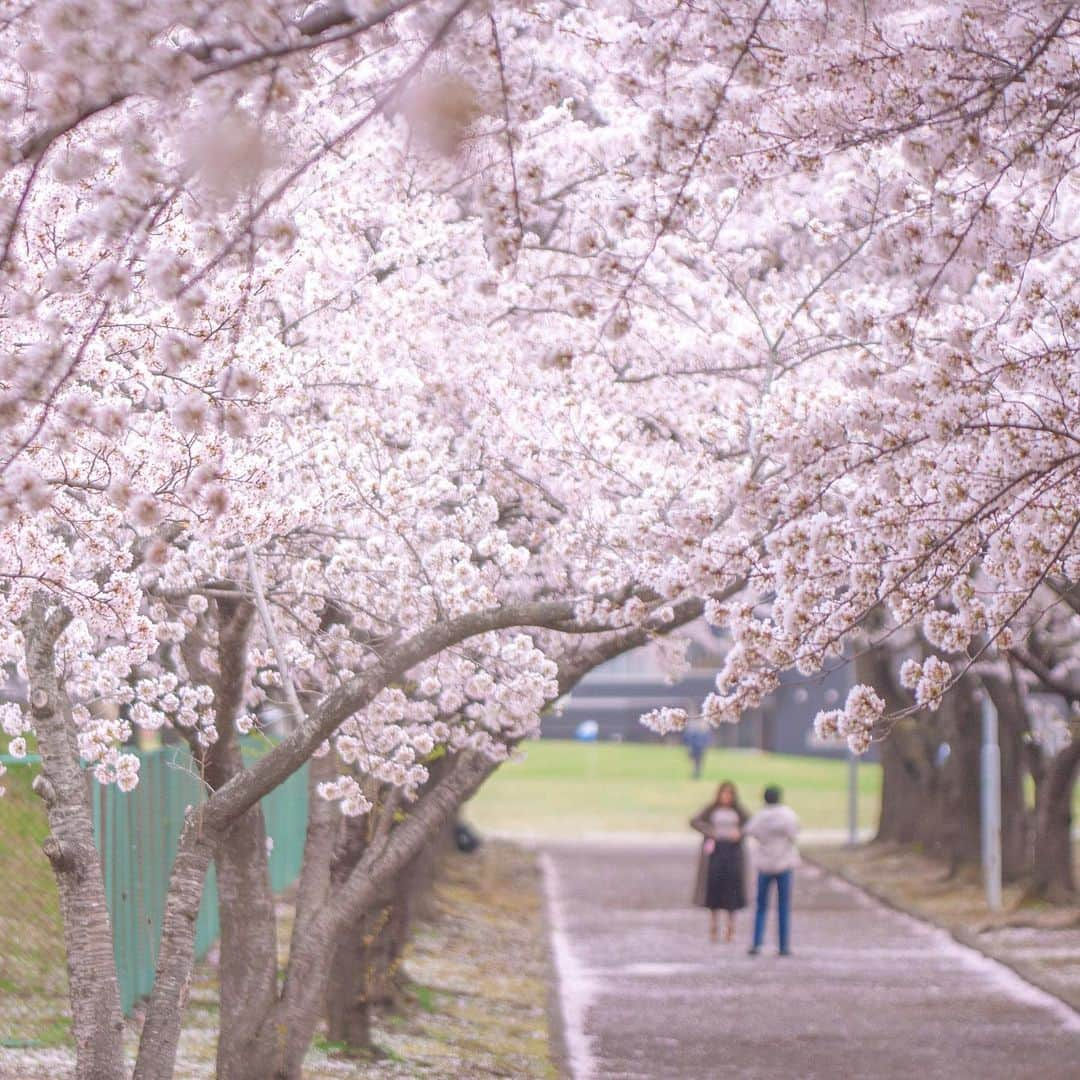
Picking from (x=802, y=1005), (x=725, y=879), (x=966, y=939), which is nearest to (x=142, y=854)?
(x=802, y=1005)

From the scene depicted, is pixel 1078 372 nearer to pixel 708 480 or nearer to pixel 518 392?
pixel 708 480

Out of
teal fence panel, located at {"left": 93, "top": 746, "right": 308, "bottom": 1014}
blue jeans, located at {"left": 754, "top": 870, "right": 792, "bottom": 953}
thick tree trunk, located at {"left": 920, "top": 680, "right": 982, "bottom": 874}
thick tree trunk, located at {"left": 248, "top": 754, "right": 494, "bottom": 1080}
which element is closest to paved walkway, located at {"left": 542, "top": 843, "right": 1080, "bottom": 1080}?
blue jeans, located at {"left": 754, "top": 870, "right": 792, "bottom": 953}

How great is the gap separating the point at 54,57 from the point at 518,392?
6.00 meters

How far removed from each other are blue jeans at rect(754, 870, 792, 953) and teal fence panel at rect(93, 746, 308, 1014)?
215 inches

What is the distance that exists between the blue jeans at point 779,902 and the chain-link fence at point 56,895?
6525mm

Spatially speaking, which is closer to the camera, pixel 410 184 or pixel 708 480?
pixel 708 480

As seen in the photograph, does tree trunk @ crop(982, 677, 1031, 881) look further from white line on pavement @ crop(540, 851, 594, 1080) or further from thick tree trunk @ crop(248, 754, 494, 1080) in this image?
thick tree trunk @ crop(248, 754, 494, 1080)

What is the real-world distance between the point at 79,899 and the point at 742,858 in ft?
42.3

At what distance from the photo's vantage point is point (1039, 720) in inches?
1133

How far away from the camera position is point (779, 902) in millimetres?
17500

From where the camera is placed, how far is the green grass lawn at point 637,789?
4425 cm

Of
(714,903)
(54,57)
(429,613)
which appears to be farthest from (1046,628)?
(54,57)

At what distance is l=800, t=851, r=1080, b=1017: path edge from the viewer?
1462cm

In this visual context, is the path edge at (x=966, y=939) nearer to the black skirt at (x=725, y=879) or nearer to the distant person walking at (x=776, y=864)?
the distant person walking at (x=776, y=864)
